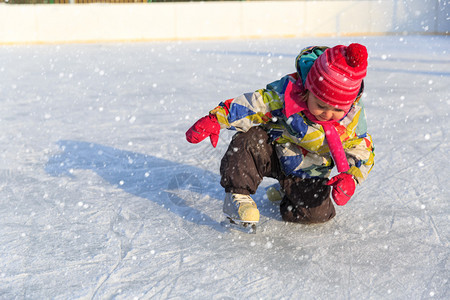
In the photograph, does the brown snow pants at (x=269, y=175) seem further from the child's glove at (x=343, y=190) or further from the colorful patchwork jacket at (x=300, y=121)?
the child's glove at (x=343, y=190)

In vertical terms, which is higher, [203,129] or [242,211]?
[203,129]

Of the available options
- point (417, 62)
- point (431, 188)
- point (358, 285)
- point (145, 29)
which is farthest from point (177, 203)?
point (145, 29)

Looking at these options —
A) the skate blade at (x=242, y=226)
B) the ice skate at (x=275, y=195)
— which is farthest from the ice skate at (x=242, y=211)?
the ice skate at (x=275, y=195)

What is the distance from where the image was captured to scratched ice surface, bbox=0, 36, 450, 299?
1.51 metres

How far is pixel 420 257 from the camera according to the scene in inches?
65.9

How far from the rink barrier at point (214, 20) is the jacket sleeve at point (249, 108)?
33.8 feet

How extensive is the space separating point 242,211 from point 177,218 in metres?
0.35

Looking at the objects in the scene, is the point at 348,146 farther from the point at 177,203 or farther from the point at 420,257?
the point at 177,203

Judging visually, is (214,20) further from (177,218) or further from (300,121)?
(300,121)

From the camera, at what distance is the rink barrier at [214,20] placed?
36.7 ft

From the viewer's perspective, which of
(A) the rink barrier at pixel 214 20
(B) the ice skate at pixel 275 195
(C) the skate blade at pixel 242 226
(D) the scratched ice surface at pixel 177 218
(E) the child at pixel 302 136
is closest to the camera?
(D) the scratched ice surface at pixel 177 218

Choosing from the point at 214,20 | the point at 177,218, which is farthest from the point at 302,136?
the point at 214,20

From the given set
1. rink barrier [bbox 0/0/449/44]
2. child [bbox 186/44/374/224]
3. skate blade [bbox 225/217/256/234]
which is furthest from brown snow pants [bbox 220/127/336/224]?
rink barrier [bbox 0/0/449/44]

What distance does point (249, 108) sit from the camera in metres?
1.78
